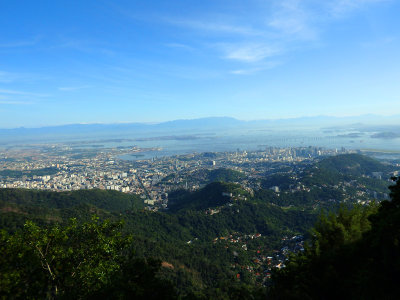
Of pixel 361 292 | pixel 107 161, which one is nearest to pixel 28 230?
pixel 361 292

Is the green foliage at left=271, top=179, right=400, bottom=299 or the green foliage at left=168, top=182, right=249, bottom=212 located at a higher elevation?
the green foliage at left=271, top=179, right=400, bottom=299

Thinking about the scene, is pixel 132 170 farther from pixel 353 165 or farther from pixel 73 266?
pixel 73 266

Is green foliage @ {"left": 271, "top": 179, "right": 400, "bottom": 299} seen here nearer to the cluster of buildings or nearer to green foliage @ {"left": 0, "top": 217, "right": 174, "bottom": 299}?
green foliage @ {"left": 0, "top": 217, "right": 174, "bottom": 299}

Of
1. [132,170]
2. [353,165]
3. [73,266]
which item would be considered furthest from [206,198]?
[353,165]

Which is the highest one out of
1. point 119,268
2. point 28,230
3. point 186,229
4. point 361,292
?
point 28,230

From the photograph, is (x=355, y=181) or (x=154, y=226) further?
(x=355, y=181)

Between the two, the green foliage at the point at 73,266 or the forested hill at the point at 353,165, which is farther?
the forested hill at the point at 353,165

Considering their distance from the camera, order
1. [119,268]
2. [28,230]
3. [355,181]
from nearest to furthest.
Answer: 1. [28,230]
2. [119,268]
3. [355,181]

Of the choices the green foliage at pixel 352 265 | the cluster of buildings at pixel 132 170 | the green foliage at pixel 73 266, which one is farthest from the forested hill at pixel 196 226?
the cluster of buildings at pixel 132 170

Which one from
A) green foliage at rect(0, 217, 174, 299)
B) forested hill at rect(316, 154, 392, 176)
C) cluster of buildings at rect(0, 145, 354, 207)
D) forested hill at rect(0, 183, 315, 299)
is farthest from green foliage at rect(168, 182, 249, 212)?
green foliage at rect(0, 217, 174, 299)

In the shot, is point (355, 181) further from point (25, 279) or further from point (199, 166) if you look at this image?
point (25, 279)

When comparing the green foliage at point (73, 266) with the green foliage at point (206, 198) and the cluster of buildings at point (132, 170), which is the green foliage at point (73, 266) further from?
the cluster of buildings at point (132, 170)
